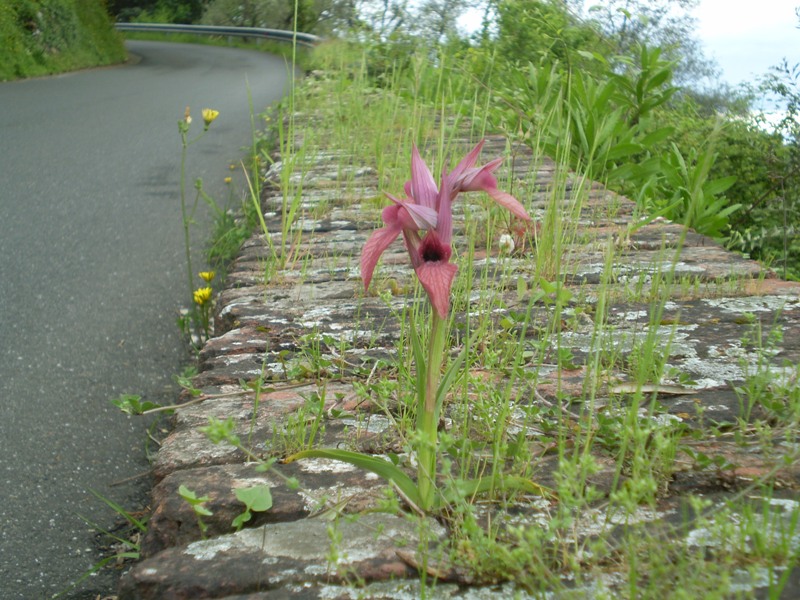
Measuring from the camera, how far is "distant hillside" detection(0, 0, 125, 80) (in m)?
13.2

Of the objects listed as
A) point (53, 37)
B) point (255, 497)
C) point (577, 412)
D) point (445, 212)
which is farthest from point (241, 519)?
point (53, 37)

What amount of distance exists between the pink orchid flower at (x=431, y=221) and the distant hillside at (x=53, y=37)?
12521 mm

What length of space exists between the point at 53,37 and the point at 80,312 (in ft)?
42.5

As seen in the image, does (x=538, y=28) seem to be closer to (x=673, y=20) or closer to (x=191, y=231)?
(x=191, y=231)

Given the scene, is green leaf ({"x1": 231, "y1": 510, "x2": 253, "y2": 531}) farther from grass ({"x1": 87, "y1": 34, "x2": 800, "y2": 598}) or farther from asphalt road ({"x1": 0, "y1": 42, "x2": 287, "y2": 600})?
asphalt road ({"x1": 0, "y1": 42, "x2": 287, "y2": 600})

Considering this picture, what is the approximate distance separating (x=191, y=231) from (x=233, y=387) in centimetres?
323

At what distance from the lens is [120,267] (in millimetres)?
4445

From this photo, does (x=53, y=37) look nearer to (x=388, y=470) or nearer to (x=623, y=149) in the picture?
(x=623, y=149)

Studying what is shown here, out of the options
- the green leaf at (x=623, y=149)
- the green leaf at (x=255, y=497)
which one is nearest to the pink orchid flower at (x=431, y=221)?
the green leaf at (x=255, y=497)

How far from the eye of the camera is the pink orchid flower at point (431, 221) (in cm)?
139

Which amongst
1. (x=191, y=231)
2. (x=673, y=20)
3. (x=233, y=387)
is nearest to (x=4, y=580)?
(x=233, y=387)

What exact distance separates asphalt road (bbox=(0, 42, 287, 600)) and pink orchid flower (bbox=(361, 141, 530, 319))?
122 cm

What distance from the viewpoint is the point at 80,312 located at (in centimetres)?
380

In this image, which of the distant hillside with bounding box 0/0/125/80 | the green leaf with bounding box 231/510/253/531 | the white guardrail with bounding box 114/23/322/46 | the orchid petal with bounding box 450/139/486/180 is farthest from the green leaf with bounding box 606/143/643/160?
the white guardrail with bounding box 114/23/322/46
